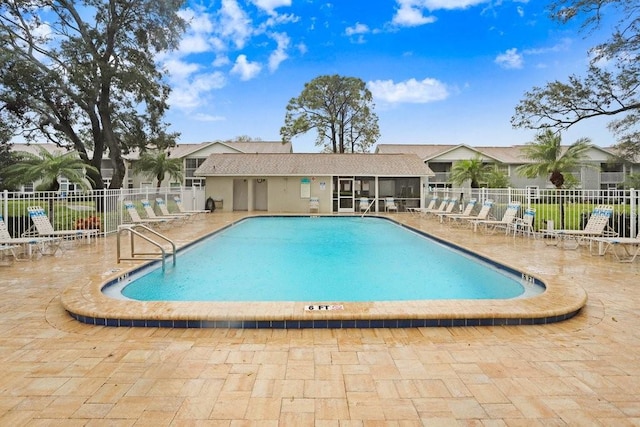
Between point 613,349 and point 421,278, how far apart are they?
4424 mm

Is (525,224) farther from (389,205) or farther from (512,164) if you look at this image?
(512,164)

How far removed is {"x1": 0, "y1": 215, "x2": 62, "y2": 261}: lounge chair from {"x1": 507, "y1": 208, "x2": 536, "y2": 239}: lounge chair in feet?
40.2

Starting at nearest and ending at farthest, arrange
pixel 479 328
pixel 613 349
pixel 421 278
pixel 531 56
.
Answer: pixel 613 349
pixel 479 328
pixel 421 278
pixel 531 56

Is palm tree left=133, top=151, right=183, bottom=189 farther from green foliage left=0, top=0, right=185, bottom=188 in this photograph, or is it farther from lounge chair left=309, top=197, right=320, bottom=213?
lounge chair left=309, top=197, right=320, bottom=213

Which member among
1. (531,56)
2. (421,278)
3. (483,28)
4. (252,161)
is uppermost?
(483,28)

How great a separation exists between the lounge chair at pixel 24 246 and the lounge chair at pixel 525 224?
12.2 meters

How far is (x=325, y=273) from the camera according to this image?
8.92m

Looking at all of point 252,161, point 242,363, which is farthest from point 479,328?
point 252,161

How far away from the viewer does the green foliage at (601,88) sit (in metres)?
15.5

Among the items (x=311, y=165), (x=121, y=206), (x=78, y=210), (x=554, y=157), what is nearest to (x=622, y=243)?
(x=554, y=157)

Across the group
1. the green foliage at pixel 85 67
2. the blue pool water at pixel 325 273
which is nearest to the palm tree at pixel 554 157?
the blue pool water at pixel 325 273

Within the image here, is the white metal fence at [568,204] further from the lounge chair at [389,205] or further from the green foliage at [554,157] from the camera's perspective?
the lounge chair at [389,205]

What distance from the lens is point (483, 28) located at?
21719mm

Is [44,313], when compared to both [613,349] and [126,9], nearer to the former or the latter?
[613,349]
